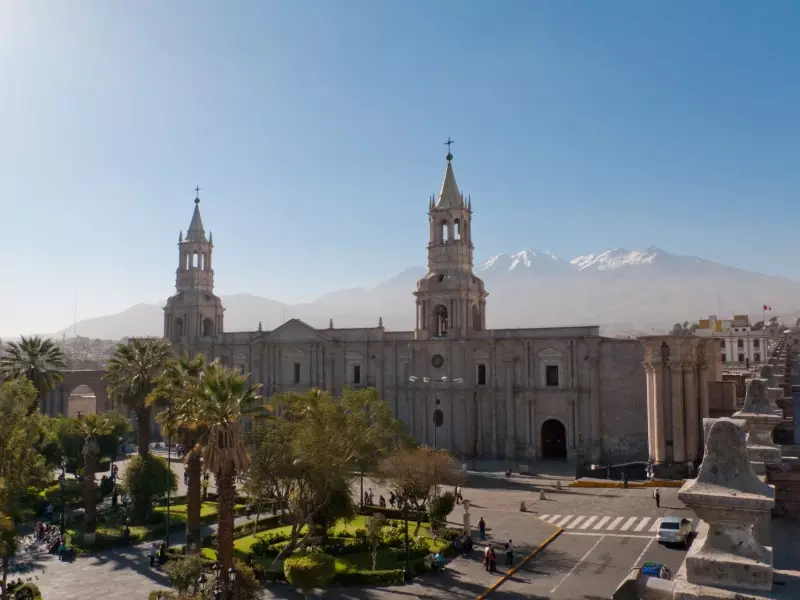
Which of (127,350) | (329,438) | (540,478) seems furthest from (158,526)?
(540,478)

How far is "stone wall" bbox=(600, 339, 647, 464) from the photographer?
45.6m

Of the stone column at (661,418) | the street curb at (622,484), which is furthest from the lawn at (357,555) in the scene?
the stone column at (661,418)

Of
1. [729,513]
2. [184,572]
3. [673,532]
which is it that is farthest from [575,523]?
[729,513]

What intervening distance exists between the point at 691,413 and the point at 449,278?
20.6m

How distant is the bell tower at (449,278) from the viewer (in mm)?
52406

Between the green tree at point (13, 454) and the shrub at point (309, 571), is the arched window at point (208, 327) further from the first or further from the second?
the shrub at point (309, 571)

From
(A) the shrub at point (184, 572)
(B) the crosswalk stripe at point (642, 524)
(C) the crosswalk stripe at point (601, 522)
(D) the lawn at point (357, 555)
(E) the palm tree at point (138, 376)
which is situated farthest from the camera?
(E) the palm tree at point (138, 376)

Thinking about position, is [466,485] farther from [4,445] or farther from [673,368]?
[4,445]

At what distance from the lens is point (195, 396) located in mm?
20422

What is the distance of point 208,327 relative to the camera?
67812 millimetres

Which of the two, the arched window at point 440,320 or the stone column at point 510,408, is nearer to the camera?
the stone column at point 510,408

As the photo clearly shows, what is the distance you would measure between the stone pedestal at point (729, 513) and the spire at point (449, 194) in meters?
48.8

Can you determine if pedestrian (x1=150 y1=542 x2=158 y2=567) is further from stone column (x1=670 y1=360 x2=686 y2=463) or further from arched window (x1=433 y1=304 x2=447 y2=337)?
arched window (x1=433 y1=304 x2=447 y2=337)

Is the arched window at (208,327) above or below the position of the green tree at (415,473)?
above
